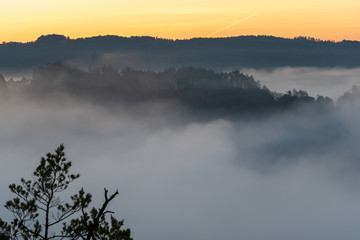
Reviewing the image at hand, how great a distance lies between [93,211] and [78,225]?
5128mm

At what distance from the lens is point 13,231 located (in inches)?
1089

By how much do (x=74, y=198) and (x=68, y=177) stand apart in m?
1.17

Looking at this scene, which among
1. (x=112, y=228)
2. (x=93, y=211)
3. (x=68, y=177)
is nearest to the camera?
(x=93, y=211)

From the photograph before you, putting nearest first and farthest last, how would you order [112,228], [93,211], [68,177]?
[93,211], [112,228], [68,177]

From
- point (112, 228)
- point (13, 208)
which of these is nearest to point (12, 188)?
point (13, 208)

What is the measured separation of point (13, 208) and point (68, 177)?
3.04m

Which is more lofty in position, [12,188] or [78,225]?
[12,188]

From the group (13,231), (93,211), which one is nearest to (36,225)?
(13,231)

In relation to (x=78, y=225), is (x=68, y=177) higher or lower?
higher

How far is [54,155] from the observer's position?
28.8 metres

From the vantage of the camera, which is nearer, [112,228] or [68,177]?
[112,228]

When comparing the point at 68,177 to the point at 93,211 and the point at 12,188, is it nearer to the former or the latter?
the point at 12,188

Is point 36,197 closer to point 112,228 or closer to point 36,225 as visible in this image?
point 36,225

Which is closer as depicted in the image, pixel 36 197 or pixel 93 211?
pixel 93 211
